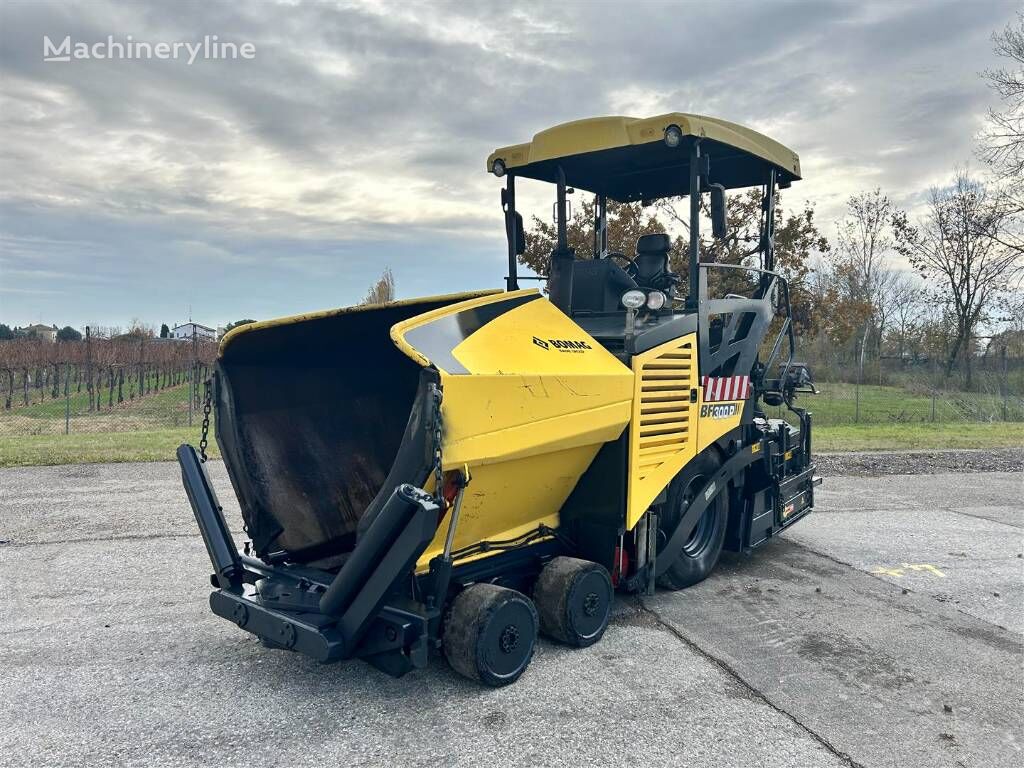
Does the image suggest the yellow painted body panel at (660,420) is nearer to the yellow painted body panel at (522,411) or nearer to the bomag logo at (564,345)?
the yellow painted body panel at (522,411)

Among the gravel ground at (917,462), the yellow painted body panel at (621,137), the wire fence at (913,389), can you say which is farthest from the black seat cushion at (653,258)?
the wire fence at (913,389)

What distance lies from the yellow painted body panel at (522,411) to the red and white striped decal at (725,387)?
0.95m

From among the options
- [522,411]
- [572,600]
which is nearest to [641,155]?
[522,411]

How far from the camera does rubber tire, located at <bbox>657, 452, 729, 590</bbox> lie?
15.3ft

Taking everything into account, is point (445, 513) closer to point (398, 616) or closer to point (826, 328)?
point (398, 616)

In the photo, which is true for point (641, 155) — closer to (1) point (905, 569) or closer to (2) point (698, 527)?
(2) point (698, 527)

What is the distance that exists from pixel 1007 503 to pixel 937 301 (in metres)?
26.9

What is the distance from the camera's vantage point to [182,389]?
28938 mm

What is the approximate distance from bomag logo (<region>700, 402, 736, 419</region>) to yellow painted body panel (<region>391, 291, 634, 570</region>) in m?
0.90

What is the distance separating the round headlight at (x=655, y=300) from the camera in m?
4.30

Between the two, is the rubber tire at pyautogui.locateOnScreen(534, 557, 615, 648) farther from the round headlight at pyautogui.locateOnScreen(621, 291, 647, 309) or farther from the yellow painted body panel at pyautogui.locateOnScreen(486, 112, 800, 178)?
the yellow painted body panel at pyautogui.locateOnScreen(486, 112, 800, 178)

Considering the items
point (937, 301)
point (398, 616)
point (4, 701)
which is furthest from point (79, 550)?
point (937, 301)

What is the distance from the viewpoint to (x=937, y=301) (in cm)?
3170

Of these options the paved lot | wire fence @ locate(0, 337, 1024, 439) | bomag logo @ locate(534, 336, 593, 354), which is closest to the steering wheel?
bomag logo @ locate(534, 336, 593, 354)
